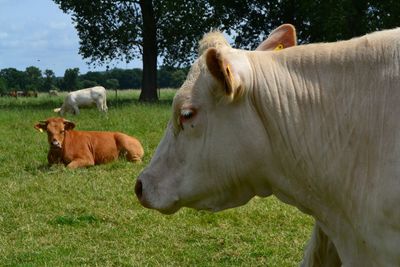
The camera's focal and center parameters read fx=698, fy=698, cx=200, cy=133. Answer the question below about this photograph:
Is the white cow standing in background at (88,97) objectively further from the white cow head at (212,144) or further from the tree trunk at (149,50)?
the white cow head at (212,144)

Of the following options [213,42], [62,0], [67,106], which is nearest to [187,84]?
[213,42]

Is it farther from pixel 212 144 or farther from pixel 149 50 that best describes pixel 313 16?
pixel 212 144

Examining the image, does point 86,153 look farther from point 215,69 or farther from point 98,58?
point 98,58

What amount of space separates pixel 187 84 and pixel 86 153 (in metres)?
9.73

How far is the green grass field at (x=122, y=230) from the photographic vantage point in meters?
6.31

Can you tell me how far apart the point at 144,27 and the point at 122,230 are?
2737 cm

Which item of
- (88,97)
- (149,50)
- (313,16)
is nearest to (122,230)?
(88,97)

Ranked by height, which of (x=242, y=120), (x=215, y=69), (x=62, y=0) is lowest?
(x=242, y=120)

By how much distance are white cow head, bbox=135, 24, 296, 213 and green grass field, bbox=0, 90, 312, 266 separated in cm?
290

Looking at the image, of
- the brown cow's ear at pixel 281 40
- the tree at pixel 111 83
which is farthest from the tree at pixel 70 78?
the brown cow's ear at pixel 281 40

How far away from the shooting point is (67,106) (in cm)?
2548

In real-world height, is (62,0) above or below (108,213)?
above

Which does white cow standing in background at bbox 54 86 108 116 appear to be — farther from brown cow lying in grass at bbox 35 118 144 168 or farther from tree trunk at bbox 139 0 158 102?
brown cow lying in grass at bbox 35 118 144 168

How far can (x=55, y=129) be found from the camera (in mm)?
13023
